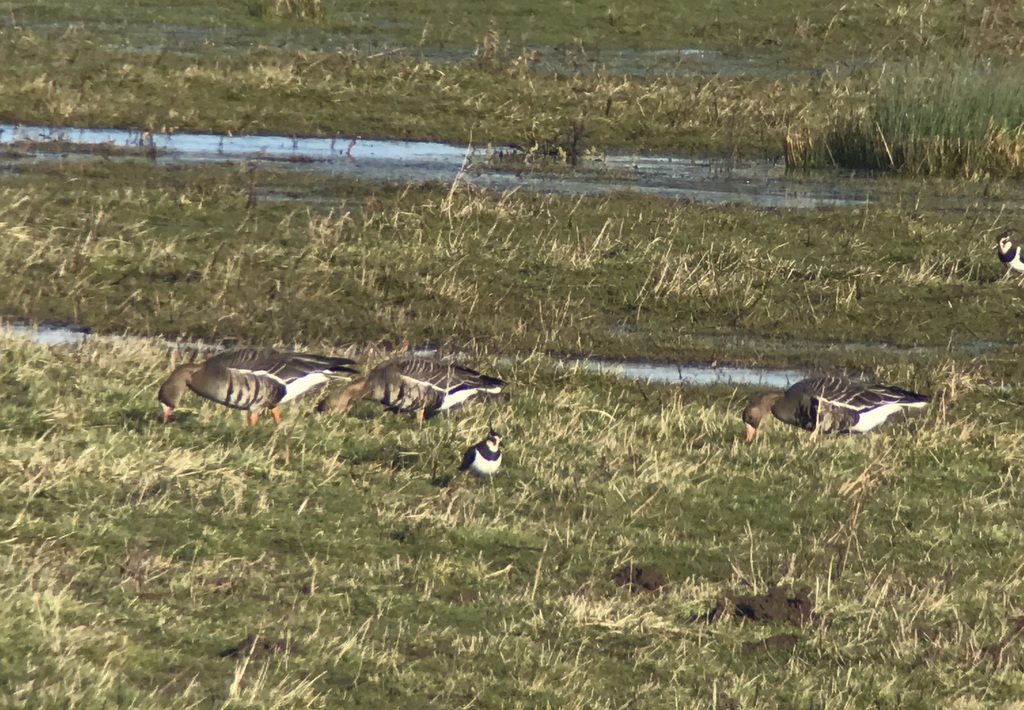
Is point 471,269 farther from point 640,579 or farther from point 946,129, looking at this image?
point 946,129

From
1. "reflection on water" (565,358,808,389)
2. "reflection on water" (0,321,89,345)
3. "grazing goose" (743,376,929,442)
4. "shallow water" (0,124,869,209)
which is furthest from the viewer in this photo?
"shallow water" (0,124,869,209)

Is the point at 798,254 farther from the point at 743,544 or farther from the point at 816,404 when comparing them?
the point at 743,544

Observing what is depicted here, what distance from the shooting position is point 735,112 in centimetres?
2534

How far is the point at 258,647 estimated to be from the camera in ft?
22.3

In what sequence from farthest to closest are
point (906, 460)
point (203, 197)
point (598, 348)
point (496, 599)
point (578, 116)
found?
point (578, 116) < point (203, 197) < point (598, 348) < point (906, 460) < point (496, 599)

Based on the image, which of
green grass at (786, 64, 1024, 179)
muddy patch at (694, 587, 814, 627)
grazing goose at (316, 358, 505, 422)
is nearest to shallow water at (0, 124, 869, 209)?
green grass at (786, 64, 1024, 179)

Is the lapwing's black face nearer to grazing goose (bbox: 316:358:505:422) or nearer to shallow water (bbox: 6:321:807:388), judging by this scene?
shallow water (bbox: 6:321:807:388)

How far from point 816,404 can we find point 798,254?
6769 mm

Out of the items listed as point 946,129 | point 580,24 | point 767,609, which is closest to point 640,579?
point 767,609

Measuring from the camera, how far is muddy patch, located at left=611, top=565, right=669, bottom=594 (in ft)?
26.8

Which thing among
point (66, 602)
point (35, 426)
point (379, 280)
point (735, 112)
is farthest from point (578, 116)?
point (66, 602)

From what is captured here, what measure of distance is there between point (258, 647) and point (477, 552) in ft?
6.10

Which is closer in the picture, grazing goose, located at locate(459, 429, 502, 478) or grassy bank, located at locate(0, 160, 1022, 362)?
grazing goose, located at locate(459, 429, 502, 478)

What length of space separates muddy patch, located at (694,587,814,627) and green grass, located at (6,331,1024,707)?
0.08 metres
